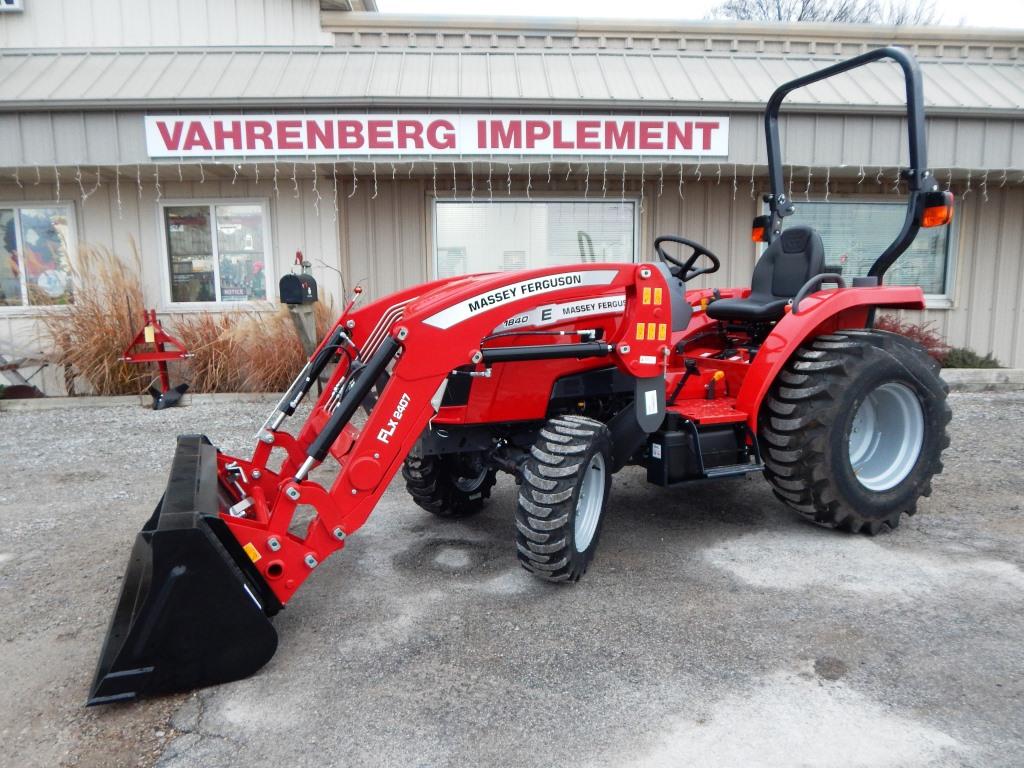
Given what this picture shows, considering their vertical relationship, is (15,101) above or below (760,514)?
above

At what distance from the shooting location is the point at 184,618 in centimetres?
241

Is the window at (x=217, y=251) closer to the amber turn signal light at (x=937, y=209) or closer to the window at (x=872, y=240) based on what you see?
the window at (x=872, y=240)

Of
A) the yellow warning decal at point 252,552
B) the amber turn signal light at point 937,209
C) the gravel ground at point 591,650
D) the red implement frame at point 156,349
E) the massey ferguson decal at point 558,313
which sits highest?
the amber turn signal light at point 937,209

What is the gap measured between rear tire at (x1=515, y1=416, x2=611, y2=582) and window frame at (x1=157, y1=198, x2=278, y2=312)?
20.1 ft

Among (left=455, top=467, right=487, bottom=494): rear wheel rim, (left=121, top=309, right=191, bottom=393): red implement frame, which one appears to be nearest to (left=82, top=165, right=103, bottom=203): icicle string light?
(left=121, top=309, right=191, bottom=393): red implement frame


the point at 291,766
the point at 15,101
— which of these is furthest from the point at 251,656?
the point at 15,101

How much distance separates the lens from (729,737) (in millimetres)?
2240

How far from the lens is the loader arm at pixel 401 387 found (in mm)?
2721

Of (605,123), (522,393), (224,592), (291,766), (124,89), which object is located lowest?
(291,766)

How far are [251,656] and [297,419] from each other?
4.69m

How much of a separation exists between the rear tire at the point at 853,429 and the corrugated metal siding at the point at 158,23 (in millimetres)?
7596

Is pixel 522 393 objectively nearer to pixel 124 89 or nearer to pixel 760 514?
pixel 760 514

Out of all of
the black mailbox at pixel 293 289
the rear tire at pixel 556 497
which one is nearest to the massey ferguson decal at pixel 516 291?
the rear tire at pixel 556 497

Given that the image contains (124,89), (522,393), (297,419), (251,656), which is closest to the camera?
(251,656)
